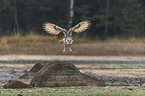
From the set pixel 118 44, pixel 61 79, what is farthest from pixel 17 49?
pixel 61 79

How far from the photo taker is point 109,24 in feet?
135

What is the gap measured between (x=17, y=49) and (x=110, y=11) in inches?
578

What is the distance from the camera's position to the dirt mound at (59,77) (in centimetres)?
1232

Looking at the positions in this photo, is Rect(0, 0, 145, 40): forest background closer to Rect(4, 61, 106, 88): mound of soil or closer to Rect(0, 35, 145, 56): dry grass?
Rect(0, 35, 145, 56): dry grass

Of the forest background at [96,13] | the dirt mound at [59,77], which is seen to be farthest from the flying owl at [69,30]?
the forest background at [96,13]

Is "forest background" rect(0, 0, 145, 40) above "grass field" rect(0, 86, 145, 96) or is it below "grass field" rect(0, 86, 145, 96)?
above

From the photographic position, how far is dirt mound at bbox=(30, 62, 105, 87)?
12.3 meters

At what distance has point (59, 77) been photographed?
12.4 meters

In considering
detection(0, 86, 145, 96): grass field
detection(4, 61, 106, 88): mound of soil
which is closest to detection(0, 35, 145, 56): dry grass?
detection(4, 61, 106, 88): mound of soil

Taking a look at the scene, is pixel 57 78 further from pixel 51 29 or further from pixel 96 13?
pixel 96 13

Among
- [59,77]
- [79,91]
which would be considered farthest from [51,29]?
[79,91]

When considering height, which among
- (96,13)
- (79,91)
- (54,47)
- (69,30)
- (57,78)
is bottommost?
(79,91)

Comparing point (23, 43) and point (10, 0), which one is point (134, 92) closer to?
point (23, 43)

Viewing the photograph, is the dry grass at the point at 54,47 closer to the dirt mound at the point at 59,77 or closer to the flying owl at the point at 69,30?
the dirt mound at the point at 59,77
